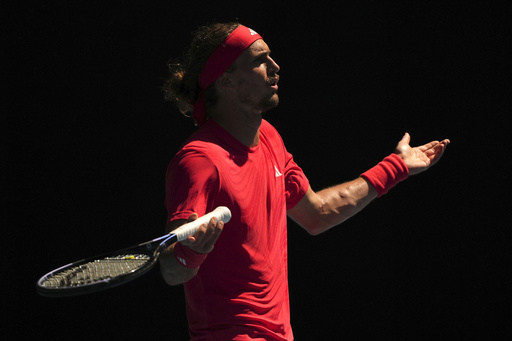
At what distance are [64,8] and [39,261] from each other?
39.8 inches

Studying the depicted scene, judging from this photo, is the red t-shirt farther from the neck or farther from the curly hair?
the curly hair

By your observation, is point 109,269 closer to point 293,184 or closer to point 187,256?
point 187,256

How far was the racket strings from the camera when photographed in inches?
82.7

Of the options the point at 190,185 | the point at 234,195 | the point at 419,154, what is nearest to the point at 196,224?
the point at 190,185

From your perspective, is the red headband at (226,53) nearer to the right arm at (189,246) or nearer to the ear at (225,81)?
the ear at (225,81)

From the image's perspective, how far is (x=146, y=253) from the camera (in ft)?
7.39

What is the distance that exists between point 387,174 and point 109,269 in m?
1.25

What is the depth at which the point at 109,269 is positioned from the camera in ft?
7.17

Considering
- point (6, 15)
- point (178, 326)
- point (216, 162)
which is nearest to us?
point (216, 162)

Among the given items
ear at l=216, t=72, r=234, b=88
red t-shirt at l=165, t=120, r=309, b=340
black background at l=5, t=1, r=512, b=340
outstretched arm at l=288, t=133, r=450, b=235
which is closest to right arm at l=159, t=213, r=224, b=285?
red t-shirt at l=165, t=120, r=309, b=340

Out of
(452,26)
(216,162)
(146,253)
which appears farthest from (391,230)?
(146,253)

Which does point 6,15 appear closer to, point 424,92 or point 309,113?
point 309,113

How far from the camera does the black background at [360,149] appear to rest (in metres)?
3.59

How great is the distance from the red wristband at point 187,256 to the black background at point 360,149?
4.11 feet
